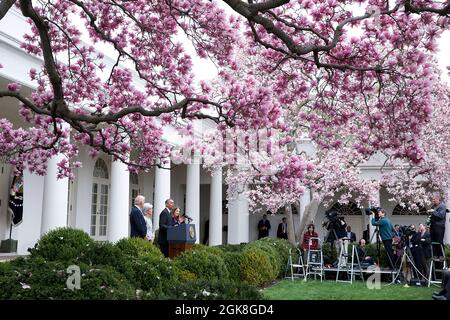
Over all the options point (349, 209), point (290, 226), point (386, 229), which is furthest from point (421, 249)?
point (349, 209)

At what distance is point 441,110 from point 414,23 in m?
15.2

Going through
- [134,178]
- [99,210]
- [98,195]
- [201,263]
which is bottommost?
[201,263]

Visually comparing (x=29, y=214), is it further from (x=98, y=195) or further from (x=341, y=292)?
(x=341, y=292)

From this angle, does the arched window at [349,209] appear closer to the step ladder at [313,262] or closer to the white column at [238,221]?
the white column at [238,221]

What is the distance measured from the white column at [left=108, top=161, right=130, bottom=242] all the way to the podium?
6.18 m

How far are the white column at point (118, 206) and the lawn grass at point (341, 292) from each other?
A: 19.8 feet

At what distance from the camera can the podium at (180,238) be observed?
983 centimetres

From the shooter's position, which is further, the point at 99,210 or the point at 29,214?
the point at 99,210

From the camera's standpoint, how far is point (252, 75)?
791 centimetres

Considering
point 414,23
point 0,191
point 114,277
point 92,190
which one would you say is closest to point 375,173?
point 92,190

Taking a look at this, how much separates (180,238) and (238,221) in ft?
54.5

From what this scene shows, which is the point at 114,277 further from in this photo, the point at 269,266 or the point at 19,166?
the point at 269,266

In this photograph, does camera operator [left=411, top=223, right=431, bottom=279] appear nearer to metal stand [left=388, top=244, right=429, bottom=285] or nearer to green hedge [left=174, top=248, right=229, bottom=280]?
metal stand [left=388, top=244, right=429, bottom=285]

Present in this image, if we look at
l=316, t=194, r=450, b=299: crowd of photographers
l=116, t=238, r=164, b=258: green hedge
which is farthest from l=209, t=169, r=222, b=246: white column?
l=116, t=238, r=164, b=258: green hedge
